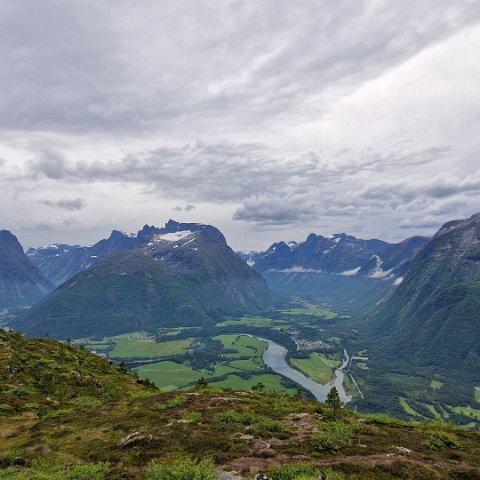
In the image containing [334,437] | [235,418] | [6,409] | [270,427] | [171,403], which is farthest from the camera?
[6,409]

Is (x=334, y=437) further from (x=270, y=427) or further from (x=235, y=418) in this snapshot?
(x=235, y=418)

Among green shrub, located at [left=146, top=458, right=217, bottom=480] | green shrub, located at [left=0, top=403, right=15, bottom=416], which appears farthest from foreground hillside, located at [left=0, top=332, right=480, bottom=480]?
green shrub, located at [left=0, top=403, right=15, bottom=416]

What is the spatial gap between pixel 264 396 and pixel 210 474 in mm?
31754

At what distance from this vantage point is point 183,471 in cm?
2495

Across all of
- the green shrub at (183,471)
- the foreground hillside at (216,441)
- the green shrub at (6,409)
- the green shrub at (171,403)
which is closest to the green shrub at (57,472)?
the foreground hillside at (216,441)

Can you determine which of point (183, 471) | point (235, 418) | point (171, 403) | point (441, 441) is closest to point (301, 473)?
point (183, 471)

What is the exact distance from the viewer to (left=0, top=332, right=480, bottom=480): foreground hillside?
85.9 ft

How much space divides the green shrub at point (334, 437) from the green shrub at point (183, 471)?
9.23 metres

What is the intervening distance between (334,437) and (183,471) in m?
13.2

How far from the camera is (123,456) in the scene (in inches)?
1214

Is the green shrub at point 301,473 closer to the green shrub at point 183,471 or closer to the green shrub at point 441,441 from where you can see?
the green shrub at point 183,471

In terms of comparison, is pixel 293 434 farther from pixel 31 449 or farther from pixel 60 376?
pixel 60 376

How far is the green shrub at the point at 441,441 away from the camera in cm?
3206

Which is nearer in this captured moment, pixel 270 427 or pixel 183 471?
pixel 183 471
